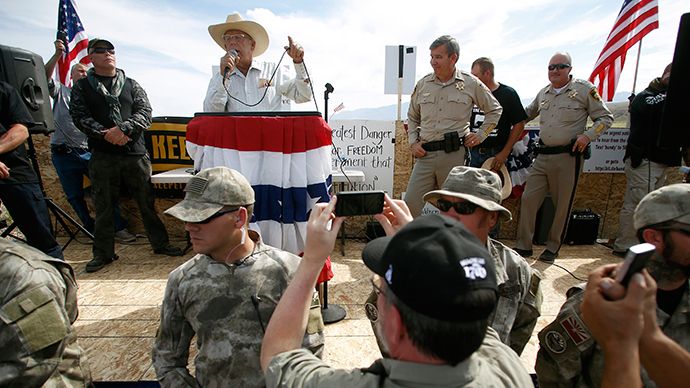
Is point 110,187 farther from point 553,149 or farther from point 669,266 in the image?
point 553,149

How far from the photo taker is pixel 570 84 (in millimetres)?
4125

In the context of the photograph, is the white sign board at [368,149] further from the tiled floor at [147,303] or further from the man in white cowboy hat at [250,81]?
the man in white cowboy hat at [250,81]

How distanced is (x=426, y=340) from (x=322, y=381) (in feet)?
0.88

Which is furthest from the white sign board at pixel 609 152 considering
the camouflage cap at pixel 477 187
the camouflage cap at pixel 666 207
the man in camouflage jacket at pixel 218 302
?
the man in camouflage jacket at pixel 218 302

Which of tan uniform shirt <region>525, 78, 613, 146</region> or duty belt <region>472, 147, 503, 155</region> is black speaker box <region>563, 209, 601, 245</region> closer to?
tan uniform shirt <region>525, 78, 613, 146</region>

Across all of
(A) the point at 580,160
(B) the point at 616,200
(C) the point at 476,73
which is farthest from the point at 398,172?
(B) the point at 616,200

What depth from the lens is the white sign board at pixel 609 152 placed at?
4922mm

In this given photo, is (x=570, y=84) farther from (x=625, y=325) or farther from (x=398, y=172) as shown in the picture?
(x=625, y=325)

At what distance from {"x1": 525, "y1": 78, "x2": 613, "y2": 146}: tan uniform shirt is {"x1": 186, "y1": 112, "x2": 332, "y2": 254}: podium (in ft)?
11.1

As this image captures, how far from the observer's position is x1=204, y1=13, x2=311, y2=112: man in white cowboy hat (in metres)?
2.92

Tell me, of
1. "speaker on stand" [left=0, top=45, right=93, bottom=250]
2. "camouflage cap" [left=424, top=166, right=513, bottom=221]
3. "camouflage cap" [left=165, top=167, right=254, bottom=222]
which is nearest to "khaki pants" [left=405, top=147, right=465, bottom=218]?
"camouflage cap" [left=424, top=166, right=513, bottom=221]

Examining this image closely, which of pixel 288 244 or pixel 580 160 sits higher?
pixel 580 160

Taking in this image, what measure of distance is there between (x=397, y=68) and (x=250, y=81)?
2.64 metres

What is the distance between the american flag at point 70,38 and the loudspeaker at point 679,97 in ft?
27.1
